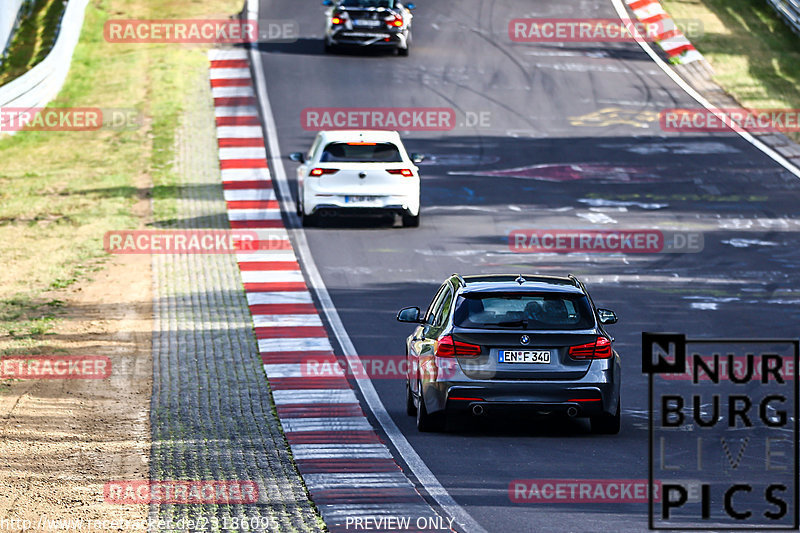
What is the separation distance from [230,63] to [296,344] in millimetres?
23394

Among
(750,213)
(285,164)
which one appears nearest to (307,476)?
(750,213)

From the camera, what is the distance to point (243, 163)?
31.4 meters

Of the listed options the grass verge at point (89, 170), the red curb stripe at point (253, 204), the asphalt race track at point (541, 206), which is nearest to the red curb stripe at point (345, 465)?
the asphalt race track at point (541, 206)

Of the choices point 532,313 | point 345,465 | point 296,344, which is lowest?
point 296,344

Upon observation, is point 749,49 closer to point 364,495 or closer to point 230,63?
point 230,63

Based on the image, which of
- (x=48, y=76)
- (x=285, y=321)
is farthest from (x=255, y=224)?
(x=48, y=76)

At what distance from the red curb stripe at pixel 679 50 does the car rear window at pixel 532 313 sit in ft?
93.9

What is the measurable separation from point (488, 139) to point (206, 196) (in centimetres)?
715

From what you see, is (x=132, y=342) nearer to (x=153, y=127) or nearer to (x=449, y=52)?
(x=153, y=127)

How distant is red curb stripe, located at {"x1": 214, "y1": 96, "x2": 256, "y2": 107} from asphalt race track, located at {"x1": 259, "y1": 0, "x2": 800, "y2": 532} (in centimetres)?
59

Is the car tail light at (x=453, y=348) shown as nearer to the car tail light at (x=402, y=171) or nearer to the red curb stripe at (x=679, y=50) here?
the car tail light at (x=402, y=171)

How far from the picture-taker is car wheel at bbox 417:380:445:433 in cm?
1300

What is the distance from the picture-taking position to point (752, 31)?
42500mm

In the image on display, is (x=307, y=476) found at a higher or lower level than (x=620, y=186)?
higher
